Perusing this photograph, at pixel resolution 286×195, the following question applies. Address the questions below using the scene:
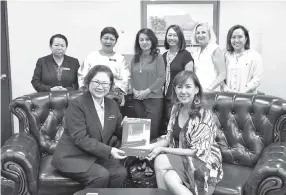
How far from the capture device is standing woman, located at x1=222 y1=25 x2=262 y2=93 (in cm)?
344

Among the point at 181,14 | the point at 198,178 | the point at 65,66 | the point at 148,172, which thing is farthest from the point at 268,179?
the point at 181,14

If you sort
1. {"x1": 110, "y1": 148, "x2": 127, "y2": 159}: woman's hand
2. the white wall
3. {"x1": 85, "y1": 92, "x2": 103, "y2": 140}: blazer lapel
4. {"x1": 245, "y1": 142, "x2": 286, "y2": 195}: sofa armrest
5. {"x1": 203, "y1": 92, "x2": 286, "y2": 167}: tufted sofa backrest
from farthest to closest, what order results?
the white wall < {"x1": 203, "y1": 92, "x2": 286, "y2": 167}: tufted sofa backrest < {"x1": 85, "y1": 92, "x2": 103, "y2": 140}: blazer lapel < {"x1": 110, "y1": 148, "x2": 127, "y2": 159}: woman's hand < {"x1": 245, "y1": 142, "x2": 286, "y2": 195}: sofa armrest

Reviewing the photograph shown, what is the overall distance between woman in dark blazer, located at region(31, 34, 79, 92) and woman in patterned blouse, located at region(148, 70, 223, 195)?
4.51ft

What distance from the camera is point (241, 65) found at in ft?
11.3

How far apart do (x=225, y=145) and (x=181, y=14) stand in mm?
2250

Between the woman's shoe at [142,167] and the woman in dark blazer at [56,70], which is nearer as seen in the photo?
the woman's shoe at [142,167]

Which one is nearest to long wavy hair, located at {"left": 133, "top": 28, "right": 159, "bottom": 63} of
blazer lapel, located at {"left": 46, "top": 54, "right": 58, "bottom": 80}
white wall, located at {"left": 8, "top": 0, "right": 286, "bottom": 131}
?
blazer lapel, located at {"left": 46, "top": 54, "right": 58, "bottom": 80}

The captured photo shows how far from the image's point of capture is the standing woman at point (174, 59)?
350 cm

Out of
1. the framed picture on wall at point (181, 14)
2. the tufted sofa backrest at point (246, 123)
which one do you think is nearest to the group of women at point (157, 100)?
the tufted sofa backrest at point (246, 123)

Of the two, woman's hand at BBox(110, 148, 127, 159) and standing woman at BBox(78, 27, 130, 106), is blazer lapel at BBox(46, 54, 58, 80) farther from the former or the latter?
woman's hand at BBox(110, 148, 127, 159)

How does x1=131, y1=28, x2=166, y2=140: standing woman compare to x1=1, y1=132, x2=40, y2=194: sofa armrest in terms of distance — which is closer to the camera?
x1=1, y1=132, x2=40, y2=194: sofa armrest

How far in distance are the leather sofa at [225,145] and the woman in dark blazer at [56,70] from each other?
1.18ft

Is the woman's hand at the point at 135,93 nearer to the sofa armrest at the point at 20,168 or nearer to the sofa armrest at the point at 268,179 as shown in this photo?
the sofa armrest at the point at 20,168

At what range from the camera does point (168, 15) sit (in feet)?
15.3
